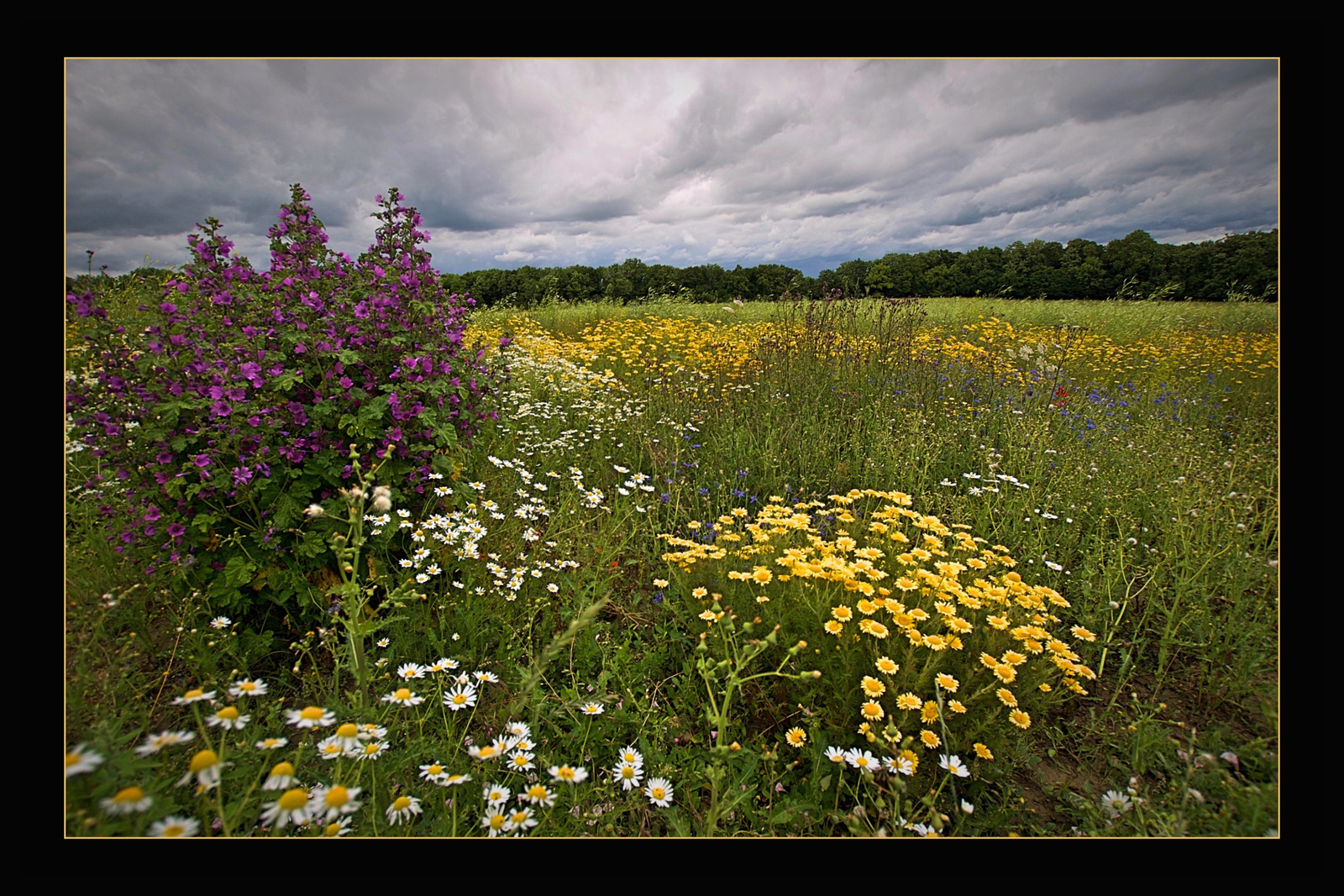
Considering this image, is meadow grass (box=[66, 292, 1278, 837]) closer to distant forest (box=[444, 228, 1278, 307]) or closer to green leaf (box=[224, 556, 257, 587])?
green leaf (box=[224, 556, 257, 587])

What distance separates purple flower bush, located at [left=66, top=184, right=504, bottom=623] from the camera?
1.72m

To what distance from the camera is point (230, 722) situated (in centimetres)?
100

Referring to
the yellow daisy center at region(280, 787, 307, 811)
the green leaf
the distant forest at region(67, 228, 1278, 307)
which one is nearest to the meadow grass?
the yellow daisy center at region(280, 787, 307, 811)

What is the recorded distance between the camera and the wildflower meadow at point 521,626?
1291mm

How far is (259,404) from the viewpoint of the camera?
1.82m

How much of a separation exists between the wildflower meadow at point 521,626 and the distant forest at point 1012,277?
18.0 inches

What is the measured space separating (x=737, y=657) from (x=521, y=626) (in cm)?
111

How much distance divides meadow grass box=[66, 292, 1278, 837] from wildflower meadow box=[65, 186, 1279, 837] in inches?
0.7

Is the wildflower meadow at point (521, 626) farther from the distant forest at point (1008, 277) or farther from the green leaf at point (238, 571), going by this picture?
the distant forest at point (1008, 277)

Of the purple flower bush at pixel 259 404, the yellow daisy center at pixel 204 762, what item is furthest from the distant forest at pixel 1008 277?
the yellow daisy center at pixel 204 762

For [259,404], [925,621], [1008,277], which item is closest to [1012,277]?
[1008,277]
